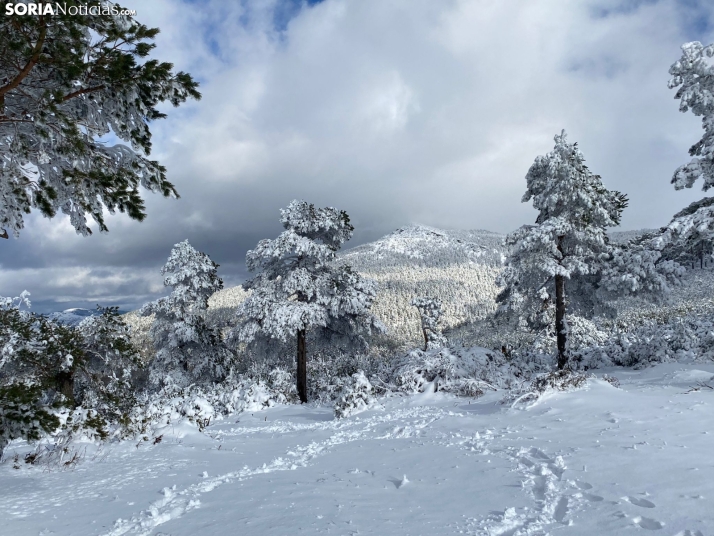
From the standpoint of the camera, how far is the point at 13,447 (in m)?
7.70

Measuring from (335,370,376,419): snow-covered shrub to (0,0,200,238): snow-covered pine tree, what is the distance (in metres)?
7.64

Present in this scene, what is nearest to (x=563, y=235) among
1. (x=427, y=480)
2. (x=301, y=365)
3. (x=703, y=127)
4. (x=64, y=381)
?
(x=703, y=127)

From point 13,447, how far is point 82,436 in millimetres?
1291

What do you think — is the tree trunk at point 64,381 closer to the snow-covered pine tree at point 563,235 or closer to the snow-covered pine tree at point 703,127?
the snow-covered pine tree at point 563,235

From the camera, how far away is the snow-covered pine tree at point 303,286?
16016 mm

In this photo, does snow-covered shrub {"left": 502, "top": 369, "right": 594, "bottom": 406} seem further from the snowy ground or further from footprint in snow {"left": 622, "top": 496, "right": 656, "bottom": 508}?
footprint in snow {"left": 622, "top": 496, "right": 656, "bottom": 508}

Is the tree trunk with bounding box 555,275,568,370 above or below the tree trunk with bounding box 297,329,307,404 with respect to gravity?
above

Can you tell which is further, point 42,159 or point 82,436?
point 82,436

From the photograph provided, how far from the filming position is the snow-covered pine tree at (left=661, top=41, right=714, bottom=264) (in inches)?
465

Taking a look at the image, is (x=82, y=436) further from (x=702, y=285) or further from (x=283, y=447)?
(x=702, y=285)

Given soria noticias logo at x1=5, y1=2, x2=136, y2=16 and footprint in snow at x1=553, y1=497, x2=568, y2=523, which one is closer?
footprint in snow at x1=553, y1=497, x2=568, y2=523

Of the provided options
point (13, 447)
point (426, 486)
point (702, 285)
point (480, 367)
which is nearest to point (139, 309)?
point (13, 447)

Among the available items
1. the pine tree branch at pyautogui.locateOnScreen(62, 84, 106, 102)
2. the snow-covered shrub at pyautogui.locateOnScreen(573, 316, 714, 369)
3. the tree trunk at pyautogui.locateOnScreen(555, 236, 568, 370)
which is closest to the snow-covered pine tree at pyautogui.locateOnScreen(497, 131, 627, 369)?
the tree trunk at pyautogui.locateOnScreen(555, 236, 568, 370)

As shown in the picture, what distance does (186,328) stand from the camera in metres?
19.3
